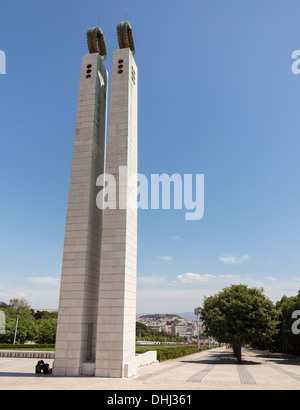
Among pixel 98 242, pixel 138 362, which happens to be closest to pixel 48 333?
pixel 138 362

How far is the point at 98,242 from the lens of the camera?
23.9 m

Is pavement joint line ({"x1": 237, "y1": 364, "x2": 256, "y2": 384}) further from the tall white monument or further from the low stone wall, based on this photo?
the tall white monument

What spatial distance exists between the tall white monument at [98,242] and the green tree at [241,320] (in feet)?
53.7

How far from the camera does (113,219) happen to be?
71.4 ft

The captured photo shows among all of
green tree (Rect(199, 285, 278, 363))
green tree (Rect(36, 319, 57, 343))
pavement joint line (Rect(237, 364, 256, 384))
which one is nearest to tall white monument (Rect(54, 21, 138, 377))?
pavement joint line (Rect(237, 364, 256, 384))

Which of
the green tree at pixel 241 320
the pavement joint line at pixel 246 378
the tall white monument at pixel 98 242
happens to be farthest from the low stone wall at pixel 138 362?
the green tree at pixel 241 320

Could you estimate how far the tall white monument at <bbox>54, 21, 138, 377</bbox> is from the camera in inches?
773

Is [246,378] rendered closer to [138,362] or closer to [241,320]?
[138,362]

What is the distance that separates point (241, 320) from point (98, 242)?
69.9 ft

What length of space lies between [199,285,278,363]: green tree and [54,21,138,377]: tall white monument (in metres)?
16.4

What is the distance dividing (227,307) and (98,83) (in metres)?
28.9

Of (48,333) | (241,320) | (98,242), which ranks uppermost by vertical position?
(98,242)

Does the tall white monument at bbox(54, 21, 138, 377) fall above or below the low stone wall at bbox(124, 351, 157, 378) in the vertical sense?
above
